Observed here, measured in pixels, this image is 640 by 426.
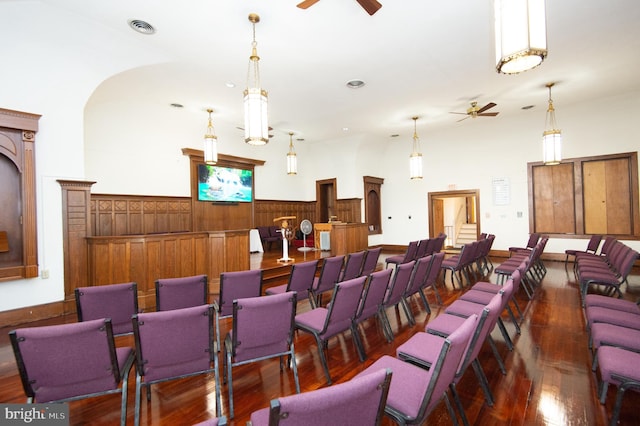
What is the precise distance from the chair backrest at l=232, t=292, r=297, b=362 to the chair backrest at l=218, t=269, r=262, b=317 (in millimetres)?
903

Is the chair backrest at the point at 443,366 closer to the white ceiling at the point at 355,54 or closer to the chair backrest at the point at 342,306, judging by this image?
the chair backrest at the point at 342,306

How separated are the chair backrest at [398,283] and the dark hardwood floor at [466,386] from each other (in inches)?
15.8

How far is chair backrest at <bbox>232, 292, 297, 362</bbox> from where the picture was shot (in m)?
1.99

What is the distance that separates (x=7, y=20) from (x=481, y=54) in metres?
6.52

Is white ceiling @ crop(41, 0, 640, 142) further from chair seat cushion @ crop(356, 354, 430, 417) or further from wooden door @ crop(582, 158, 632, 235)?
chair seat cushion @ crop(356, 354, 430, 417)

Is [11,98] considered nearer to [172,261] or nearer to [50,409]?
[172,261]

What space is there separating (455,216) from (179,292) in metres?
11.7

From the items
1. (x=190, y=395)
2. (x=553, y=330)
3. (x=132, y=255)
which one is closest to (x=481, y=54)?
(x=553, y=330)

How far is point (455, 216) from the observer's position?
40.2 feet

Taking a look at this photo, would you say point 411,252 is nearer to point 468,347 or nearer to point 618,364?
point 618,364

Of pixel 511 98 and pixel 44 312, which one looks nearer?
pixel 44 312

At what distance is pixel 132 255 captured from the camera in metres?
4.37

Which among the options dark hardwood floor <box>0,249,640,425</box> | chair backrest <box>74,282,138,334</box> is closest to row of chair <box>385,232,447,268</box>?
dark hardwood floor <box>0,249,640,425</box>

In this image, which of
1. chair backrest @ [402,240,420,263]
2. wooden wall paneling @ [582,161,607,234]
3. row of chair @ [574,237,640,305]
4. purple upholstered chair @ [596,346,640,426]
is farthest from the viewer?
wooden wall paneling @ [582,161,607,234]
